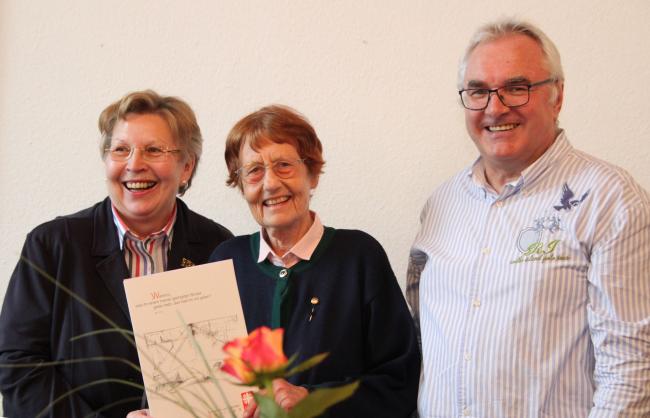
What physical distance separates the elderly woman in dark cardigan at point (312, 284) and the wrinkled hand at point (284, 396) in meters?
0.12

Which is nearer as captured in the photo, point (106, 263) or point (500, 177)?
point (500, 177)

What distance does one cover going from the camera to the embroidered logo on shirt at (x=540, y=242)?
5.76 ft

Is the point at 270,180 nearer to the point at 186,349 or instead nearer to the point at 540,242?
the point at 186,349

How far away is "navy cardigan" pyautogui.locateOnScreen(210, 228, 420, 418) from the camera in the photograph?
1.91 metres

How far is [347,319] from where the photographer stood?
194 cm

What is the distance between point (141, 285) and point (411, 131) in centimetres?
130

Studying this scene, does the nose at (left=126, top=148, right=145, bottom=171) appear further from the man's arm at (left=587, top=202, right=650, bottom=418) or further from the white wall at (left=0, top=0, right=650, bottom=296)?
the man's arm at (left=587, top=202, right=650, bottom=418)

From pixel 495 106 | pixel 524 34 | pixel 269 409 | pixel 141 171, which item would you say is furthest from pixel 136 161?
pixel 269 409

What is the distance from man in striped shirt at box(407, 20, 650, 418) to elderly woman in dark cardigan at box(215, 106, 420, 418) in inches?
4.1

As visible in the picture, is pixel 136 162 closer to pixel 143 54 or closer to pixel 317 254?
pixel 317 254

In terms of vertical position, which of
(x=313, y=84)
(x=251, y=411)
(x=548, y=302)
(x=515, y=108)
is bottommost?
(x=251, y=411)

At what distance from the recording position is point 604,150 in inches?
97.9

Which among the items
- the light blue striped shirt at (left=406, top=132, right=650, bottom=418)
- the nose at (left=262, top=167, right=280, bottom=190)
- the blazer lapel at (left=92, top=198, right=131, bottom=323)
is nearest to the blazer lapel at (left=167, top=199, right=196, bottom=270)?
the blazer lapel at (left=92, top=198, right=131, bottom=323)

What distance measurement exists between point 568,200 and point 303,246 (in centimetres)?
71
